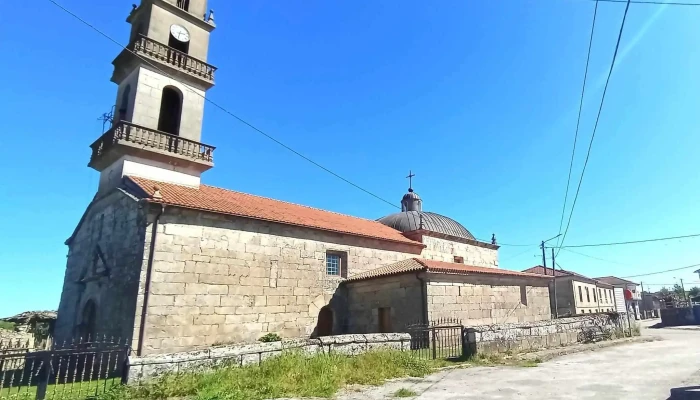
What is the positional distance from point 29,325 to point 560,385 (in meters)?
27.1

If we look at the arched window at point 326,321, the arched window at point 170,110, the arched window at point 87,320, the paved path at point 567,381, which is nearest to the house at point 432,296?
the arched window at point 326,321

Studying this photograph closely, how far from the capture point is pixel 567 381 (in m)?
8.93

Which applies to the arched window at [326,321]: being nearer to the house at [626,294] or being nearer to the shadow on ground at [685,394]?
the shadow on ground at [685,394]

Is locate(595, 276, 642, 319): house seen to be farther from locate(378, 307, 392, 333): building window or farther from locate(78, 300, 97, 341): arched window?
locate(78, 300, 97, 341): arched window

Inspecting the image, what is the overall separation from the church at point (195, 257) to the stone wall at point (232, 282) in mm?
45

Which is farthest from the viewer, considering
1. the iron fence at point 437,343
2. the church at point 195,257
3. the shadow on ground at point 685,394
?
the church at point 195,257

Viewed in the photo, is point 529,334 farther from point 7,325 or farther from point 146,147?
point 7,325

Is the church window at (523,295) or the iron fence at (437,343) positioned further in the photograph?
the church window at (523,295)

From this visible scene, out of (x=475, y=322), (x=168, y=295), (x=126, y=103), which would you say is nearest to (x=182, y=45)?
(x=126, y=103)

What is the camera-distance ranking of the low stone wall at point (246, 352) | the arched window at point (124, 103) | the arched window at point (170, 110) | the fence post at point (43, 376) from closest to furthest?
the fence post at point (43, 376)
the low stone wall at point (246, 352)
the arched window at point (124, 103)
the arched window at point (170, 110)

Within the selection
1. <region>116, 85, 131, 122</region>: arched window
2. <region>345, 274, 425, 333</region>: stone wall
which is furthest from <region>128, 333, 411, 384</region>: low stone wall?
<region>116, 85, 131, 122</region>: arched window

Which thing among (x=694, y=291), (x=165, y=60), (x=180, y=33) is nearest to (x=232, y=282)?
(x=165, y=60)

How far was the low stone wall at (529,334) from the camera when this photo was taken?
12.7m

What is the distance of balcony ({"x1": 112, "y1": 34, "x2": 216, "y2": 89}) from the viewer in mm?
17672
